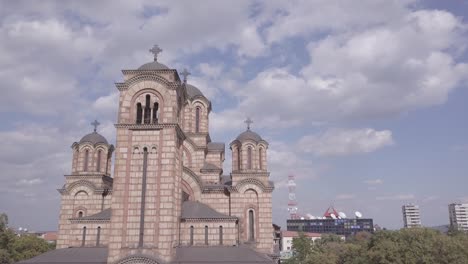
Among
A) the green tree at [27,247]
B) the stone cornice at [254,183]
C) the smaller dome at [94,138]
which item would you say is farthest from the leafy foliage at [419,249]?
the green tree at [27,247]

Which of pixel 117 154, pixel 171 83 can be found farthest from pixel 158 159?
pixel 171 83

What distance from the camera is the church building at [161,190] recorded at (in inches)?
909

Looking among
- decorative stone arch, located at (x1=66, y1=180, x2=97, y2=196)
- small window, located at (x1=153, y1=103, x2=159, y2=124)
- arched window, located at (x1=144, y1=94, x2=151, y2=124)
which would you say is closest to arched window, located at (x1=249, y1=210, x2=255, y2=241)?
small window, located at (x1=153, y1=103, x2=159, y2=124)

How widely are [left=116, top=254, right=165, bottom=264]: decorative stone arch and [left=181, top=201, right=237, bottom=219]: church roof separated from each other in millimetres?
4754

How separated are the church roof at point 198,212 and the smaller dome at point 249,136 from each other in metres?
7.78

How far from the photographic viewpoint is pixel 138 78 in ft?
81.8

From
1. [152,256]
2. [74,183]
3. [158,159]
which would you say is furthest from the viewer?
[74,183]

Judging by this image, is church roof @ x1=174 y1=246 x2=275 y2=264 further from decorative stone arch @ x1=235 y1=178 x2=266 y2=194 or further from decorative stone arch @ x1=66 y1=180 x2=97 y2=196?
decorative stone arch @ x1=66 y1=180 x2=97 y2=196

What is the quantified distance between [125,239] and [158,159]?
5104 millimetres

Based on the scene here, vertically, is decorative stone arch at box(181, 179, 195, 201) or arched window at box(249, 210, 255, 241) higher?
decorative stone arch at box(181, 179, 195, 201)

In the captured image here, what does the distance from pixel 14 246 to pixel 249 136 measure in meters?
31.0

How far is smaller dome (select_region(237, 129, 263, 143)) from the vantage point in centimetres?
3338

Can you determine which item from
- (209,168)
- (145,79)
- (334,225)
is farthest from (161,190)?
(334,225)

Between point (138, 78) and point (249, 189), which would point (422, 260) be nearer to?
point (249, 189)
